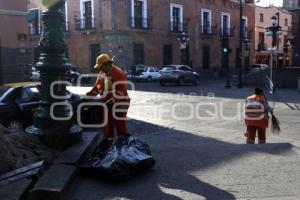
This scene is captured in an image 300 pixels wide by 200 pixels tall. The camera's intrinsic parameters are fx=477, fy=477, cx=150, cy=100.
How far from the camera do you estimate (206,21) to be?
51.5m

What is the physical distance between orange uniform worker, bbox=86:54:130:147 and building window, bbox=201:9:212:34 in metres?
43.7

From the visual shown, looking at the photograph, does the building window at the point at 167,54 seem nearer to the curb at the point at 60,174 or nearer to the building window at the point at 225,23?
the building window at the point at 225,23

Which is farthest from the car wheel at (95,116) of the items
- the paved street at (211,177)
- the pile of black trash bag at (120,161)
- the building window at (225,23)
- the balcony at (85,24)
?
the building window at (225,23)

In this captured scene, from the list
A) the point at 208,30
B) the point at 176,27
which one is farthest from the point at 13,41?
the point at 208,30

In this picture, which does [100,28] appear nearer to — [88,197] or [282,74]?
[282,74]

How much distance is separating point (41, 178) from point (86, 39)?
129 feet

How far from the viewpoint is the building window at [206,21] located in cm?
5061

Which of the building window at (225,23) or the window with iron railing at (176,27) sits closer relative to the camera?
the window with iron railing at (176,27)

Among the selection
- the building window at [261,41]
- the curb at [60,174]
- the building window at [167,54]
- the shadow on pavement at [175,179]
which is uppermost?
the building window at [261,41]

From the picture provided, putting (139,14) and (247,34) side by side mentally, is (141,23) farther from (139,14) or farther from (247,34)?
(247,34)

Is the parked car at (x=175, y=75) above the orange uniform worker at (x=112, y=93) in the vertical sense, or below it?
below

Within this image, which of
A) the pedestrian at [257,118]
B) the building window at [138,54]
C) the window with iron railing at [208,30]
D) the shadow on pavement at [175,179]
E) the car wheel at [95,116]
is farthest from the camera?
the window with iron railing at [208,30]

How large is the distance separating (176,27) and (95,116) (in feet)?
118

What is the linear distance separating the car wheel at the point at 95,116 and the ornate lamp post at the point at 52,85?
213 inches
